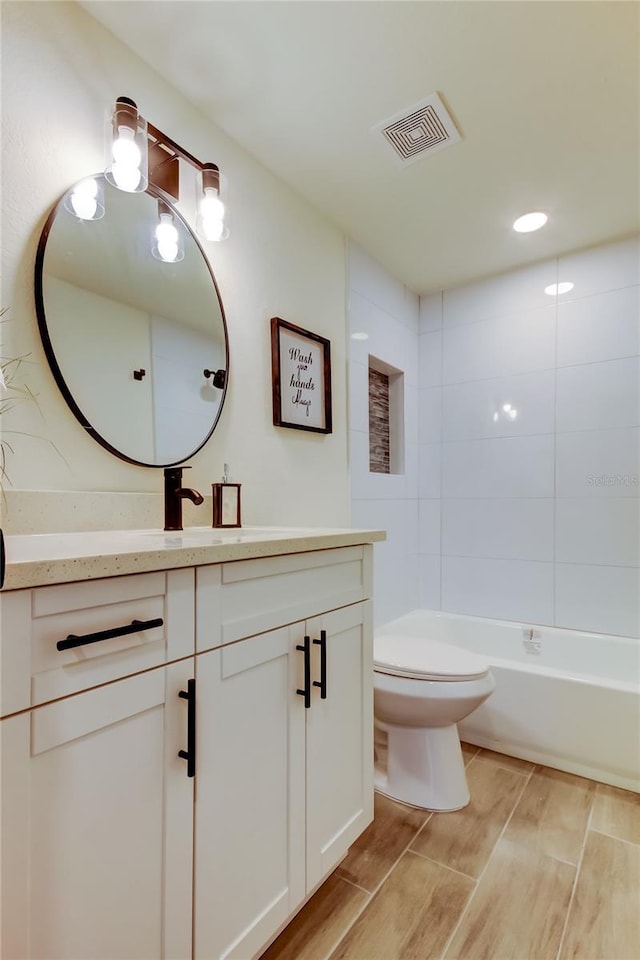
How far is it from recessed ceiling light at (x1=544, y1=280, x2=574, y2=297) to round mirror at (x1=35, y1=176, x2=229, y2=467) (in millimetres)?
1793

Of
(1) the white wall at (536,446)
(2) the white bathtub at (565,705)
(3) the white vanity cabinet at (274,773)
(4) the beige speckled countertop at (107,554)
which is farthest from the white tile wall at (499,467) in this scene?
(4) the beige speckled countertop at (107,554)

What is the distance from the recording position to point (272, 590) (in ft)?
3.38

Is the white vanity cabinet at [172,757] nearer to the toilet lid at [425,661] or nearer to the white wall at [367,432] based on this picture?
the toilet lid at [425,661]

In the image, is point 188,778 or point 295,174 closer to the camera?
point 188,778

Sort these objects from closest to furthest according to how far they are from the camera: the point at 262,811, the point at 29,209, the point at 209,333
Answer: the point at 262,811 → the point at 29,209 → the point at 209,333

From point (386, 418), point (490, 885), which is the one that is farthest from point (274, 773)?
point (386, 418)

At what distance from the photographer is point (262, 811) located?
98 centimetres

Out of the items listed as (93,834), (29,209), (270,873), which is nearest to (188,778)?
(93,834)

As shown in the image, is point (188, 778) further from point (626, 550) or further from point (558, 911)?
point (626, 550)

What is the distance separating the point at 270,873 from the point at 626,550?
79.2 inches

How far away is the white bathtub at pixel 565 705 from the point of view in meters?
1.77

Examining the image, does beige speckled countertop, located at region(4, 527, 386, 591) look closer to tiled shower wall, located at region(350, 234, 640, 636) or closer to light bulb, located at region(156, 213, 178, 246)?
light bulb, located at region(156, 213, 178, 246)

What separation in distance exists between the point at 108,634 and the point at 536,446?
A: 2.31 meters

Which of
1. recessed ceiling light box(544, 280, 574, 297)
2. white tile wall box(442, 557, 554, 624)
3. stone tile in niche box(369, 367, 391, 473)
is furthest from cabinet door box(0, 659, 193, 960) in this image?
recessed ceiling light box(544, 280, 574, 297)
